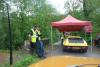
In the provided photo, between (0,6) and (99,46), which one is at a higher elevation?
(0,6)

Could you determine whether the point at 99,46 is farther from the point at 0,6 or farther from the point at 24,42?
the point at 0,6

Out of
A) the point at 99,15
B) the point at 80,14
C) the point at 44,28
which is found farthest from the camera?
the point at 80,14

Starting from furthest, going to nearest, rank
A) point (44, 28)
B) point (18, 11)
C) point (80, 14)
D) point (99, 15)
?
point (80, 14) < point (99, 15) < point (44, 28) < point (18, 11)

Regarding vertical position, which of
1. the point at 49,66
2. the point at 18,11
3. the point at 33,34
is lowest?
the point at 49,66

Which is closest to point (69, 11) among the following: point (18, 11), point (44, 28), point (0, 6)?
point (44, 28)

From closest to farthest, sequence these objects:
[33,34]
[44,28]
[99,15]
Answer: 1. [33,34]
2. [44,28]
3. [99,15]

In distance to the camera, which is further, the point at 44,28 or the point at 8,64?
the point at 44,28

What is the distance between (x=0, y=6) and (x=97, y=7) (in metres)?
20.0

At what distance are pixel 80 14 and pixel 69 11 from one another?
2.51 m

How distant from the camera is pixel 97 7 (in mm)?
36062

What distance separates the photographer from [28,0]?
22.0 meters

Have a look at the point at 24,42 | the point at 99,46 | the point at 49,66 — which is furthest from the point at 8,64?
the point at 99,46

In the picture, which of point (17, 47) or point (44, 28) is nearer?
point (17, 47)

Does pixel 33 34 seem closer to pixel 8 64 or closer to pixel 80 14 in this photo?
pixel 8 64
